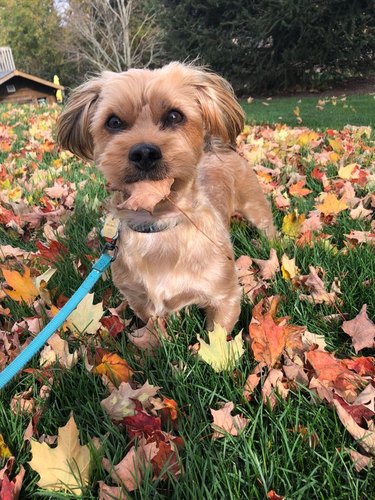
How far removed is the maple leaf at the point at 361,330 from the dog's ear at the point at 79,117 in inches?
66.0

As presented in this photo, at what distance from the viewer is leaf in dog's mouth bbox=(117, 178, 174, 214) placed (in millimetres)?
1970

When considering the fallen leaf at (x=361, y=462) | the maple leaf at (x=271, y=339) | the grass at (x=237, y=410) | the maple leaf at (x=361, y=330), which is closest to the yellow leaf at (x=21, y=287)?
the grass at (x=237, y=410)

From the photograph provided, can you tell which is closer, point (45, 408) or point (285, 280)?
point (45, 408)

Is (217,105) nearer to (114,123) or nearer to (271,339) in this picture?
(114,123)

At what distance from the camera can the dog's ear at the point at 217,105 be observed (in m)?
2.43

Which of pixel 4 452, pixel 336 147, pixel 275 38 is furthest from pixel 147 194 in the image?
pixel 275 38

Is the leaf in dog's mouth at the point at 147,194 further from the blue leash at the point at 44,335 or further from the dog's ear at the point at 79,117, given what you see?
the dog's ear at the point at 79,117

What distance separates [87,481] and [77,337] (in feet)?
2.83

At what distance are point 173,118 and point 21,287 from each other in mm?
1312

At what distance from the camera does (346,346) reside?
2.07m

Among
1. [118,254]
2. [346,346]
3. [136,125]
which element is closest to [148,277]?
[118,254]

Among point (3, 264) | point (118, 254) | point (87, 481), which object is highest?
point (118, 254)

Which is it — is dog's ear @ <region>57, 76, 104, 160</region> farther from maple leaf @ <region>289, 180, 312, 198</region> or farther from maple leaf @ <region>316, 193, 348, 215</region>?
maple leaf @ <region>289, 180, 312, 198</region>

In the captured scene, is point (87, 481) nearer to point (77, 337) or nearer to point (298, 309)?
point (77, 337)
